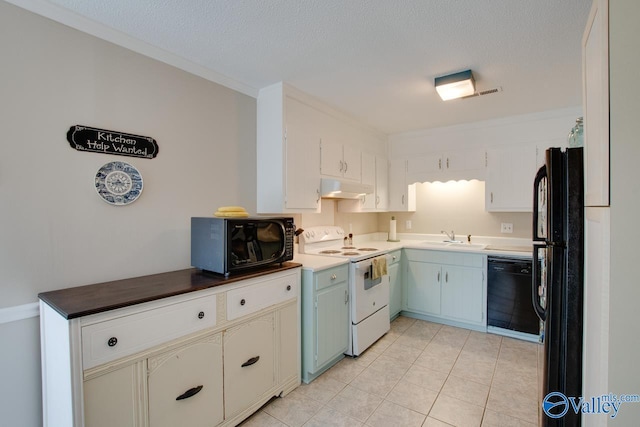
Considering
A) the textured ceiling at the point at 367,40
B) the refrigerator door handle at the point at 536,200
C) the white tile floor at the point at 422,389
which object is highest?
the textured ceiling at the point at 367,40

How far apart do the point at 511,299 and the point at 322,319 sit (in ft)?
6.74

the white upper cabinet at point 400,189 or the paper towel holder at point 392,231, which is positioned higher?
the white upper cabinet at point 400,189

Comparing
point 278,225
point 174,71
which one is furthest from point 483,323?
point 174,71

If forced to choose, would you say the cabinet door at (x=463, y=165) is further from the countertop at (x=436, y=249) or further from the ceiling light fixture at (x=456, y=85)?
the ceiling light fixture at (x=456, y=85)

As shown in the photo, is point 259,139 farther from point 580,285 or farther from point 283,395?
point 580,285

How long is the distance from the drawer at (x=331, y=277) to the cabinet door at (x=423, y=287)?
132cm

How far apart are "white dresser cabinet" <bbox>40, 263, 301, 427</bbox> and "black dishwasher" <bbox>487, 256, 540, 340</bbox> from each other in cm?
224

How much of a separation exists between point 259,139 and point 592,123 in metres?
2.18

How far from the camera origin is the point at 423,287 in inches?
140

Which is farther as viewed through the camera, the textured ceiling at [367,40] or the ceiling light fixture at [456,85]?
the ceiling light fixture at [456,85]

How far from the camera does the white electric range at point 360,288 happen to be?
105 inches

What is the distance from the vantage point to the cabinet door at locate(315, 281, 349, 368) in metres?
2.34

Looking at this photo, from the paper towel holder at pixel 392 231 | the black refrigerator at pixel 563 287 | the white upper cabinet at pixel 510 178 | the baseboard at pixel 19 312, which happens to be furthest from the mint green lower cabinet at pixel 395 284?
the baseboard at pixel 19 312

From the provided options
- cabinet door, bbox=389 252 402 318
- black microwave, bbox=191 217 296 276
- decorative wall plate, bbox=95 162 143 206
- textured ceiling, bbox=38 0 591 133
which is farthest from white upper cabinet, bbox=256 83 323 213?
cabinet door, bbox=389 252 402 318
